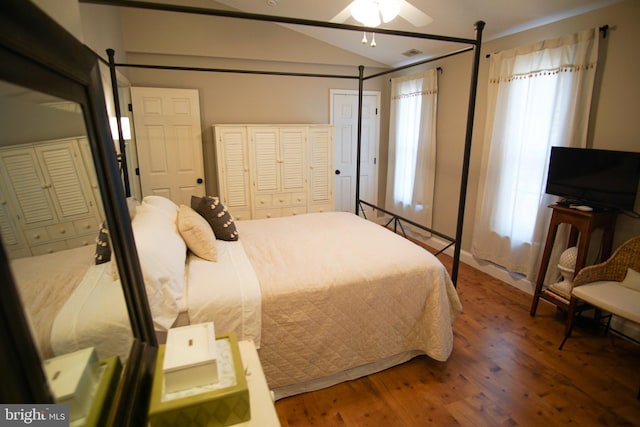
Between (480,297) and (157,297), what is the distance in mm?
2893

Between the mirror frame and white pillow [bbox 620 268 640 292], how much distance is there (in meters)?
3.00

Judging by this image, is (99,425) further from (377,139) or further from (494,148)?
(377,139)

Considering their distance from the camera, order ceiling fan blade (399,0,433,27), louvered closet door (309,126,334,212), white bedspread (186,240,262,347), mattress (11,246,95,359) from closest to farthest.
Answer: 1. mattress (11,246,95,359)
2. white bedspread (186,240,262,347)
3. ceiling fan blade (399,0,433,27)
4. louvered closet door (309,126,334,212)

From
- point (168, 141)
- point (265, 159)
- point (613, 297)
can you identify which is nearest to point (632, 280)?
point (613, 297)

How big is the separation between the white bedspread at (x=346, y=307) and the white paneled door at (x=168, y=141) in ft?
8.00

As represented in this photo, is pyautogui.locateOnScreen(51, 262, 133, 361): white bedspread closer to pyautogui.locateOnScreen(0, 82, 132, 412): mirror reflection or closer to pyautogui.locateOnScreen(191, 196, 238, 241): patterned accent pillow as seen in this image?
pyautogui.locateOnScreen(0, 82, 132, 412): mirror reflection

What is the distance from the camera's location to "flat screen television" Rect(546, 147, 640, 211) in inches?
94.1

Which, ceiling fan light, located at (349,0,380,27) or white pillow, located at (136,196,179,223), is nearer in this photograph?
ceiling fan light, located at (349,0,380,27)

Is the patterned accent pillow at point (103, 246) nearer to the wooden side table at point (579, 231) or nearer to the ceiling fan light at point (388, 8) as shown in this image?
the ceiling fan light at point (388, 8)

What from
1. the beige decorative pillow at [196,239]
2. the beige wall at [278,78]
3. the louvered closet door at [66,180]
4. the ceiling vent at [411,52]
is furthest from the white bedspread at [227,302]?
the ceiling vent at [411,52]

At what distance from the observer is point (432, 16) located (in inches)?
129

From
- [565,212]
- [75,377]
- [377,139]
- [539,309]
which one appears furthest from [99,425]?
[377,139]

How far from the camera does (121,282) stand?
0.95 metres

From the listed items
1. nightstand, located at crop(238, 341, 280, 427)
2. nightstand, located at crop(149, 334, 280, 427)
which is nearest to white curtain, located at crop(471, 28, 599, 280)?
nightstand, located at crop(238, 341, 280, 427)
